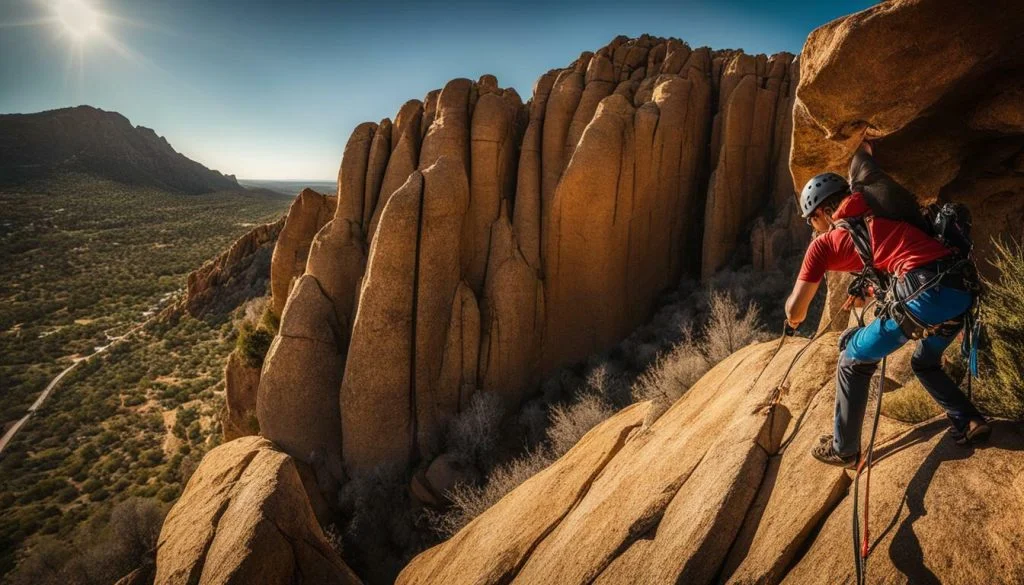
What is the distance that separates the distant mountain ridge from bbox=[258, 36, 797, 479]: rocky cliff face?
14053 cm

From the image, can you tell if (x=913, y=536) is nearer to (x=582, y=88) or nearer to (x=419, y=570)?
(x=419, y=570)

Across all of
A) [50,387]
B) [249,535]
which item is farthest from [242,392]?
[50,387]

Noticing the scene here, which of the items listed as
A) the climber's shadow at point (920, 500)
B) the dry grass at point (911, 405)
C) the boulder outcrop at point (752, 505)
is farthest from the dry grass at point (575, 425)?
the climber's shadow at point (920, 500)

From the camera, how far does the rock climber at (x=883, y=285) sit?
3479 millimetres

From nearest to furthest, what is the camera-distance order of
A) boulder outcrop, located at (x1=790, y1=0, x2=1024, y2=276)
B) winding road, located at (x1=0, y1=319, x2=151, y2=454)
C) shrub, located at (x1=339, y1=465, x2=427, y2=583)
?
boulder outcrop, located at (x1=790, y1=0, x2=1024, y2=276) → shrub, located at (x1=339, y1=465, x2=427, y2=583) → winding road, located at (x1=0, y1=319, x2=151, y2=454)

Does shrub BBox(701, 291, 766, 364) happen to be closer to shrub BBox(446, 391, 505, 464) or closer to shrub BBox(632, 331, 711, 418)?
shrub BBox(632, 331, 711, 418)

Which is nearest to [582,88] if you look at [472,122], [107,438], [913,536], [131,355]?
[472,122]

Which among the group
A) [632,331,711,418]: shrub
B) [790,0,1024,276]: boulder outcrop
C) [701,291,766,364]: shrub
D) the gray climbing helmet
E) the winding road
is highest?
[790,0,1024,276]: boulder outcrop

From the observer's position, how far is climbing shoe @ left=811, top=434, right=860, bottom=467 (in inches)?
159

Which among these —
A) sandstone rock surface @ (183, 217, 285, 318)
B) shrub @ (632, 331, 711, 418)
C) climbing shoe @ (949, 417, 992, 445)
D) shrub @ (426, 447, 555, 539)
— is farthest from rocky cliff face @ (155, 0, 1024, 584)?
sandstone rock surface @ (183, 217, 285, 318)

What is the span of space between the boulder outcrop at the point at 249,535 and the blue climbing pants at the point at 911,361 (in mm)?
8140

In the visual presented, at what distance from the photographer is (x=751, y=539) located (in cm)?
404

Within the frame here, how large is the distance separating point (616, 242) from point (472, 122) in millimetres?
8823

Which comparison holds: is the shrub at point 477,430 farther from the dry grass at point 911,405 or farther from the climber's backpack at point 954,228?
the climber's backpack at point 954,228
